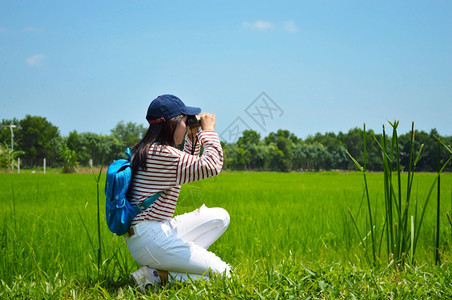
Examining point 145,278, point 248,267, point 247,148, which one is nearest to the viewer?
point 145,278

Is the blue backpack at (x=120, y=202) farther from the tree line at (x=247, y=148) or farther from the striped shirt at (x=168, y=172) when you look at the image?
the tree line at (x=247, y=148)

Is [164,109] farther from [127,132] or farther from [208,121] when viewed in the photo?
[127,132]

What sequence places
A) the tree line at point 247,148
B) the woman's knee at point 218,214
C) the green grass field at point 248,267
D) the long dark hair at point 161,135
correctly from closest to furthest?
the green grass field at point 248,267 → the long dark hair at point 161,135 → the woman's knee at point 218,214 → the tree line at point 247,148

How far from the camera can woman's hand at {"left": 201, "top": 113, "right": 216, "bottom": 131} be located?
215 centimetres

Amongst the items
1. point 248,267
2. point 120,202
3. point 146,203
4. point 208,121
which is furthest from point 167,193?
point 248,267

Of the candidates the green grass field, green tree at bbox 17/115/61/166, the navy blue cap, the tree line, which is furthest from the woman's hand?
green tree at bbox 17/115/61/166

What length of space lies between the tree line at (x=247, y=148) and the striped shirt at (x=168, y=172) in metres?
26.3

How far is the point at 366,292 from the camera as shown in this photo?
203 centimetres

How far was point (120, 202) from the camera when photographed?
6.79 feet

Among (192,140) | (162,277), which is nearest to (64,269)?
(162,277)

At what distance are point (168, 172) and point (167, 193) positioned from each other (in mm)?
137

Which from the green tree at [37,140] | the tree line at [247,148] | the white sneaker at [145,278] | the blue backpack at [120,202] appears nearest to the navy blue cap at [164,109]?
the blue backpack at [120,202]

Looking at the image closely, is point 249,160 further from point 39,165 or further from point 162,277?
Answer: point 162,277

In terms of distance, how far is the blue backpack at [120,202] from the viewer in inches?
81.7
